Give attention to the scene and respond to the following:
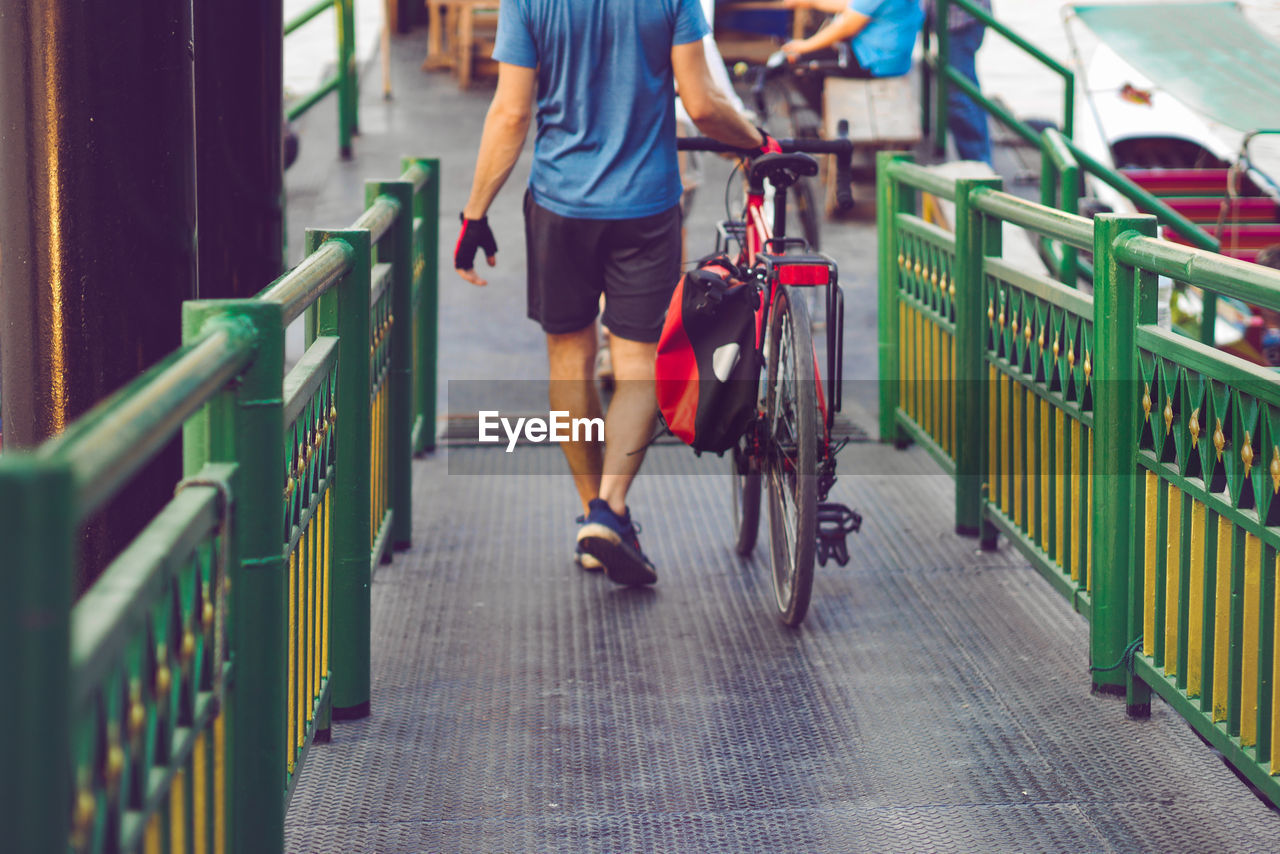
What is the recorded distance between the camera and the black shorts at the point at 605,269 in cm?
471

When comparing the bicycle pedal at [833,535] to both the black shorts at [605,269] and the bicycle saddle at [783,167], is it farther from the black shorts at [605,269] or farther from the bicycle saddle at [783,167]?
the bicycle saddle at [783,167]

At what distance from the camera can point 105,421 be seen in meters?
1.61

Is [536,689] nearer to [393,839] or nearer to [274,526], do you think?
[393,839]

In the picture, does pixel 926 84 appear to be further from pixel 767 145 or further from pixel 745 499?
pixel 745 499

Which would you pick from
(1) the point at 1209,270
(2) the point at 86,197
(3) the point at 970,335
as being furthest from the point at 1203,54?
(2) the point at 86,197

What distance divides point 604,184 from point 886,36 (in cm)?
452

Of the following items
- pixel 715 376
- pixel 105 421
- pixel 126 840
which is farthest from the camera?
pixel 715 376

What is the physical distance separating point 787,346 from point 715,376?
248 millimetres

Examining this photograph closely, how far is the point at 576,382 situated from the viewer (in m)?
4.96

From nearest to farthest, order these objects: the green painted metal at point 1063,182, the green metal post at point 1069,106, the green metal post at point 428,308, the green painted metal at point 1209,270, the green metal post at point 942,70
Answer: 1. the green painted metal at point 1209,270
2. the green metal post at point 428,308
3. the green painted metal at point 1063,182
4. the green metal post at point 1069,106
5. the green metal post at point 942,70

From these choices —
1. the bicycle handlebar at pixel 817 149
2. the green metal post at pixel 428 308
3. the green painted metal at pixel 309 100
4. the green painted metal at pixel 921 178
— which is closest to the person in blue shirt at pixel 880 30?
the green painted metal at pixel 921 178


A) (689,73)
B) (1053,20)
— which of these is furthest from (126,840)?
(1053,20)

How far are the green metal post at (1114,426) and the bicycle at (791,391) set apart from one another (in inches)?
26.7

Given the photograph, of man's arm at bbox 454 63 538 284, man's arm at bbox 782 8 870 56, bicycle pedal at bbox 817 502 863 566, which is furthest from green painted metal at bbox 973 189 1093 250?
man's arm at bbox 782 8 870 56
